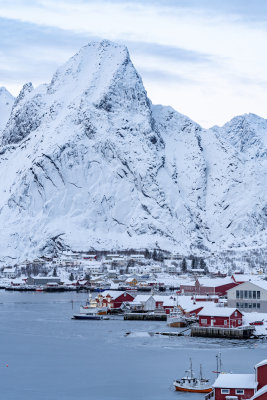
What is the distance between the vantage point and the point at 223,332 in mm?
52094

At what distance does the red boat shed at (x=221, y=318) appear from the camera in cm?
5338

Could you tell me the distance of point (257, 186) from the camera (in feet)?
648

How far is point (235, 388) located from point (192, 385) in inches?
208

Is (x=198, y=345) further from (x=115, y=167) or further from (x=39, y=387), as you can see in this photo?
Answer: (x=115, y=167)

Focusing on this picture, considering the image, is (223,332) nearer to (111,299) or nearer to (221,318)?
(221,318)

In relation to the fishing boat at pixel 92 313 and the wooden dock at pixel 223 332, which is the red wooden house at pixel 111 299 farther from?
the wooden dock at pixel 223 332

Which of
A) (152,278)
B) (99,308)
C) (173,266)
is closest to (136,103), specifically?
(173,266)

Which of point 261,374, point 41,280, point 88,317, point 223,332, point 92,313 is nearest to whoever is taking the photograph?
point 261,374

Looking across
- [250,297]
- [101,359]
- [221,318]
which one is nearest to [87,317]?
[250,297]

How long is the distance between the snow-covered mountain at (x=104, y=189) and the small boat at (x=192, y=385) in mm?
127193

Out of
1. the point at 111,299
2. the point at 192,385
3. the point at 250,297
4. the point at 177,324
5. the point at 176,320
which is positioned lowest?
the point at 192,385

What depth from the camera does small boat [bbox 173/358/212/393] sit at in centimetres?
3312

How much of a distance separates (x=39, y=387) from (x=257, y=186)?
548 feet

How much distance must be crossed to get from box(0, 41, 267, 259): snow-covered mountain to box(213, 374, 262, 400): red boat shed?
132 meters
